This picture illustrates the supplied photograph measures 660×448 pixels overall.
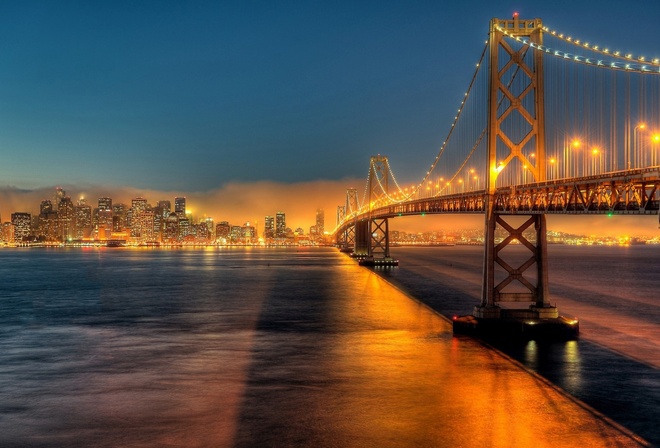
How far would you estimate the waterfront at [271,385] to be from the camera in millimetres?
17266

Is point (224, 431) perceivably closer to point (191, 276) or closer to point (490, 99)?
point (490, 99)

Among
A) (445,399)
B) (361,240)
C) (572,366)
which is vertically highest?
(361,240)

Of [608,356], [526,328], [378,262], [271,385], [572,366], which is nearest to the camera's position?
[271,385]

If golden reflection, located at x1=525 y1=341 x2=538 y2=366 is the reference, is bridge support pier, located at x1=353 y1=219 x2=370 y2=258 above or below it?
above

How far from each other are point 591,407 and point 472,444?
5.87 metres

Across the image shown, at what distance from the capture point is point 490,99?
31.7m

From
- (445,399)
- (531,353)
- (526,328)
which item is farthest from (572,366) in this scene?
(445,399)

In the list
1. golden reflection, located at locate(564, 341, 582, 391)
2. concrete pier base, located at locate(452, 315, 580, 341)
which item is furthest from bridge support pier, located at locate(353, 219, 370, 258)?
golden reflection, located at locate(564, 341, 582, 391)

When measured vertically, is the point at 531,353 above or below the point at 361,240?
below

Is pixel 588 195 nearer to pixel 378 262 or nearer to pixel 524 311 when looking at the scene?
pixel 524 311

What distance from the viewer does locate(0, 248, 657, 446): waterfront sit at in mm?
17266

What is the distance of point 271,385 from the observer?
22781 mm

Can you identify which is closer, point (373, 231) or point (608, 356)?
point (608, 356)

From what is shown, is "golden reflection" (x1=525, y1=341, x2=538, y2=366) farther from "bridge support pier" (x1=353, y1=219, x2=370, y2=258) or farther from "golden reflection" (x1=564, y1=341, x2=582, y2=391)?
→ "bridge support pier" (x1=353, y1=219, x2=370, y2=258)
